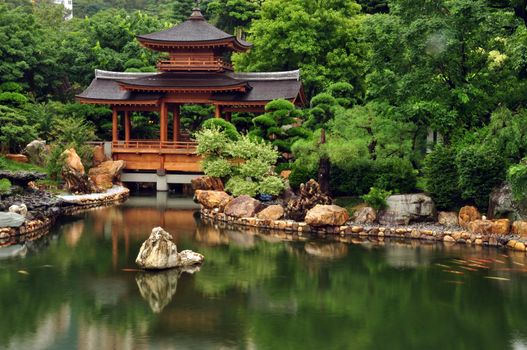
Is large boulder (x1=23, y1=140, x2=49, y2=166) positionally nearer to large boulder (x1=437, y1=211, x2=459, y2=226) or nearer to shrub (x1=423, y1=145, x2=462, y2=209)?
shrub (x1=423, y1=145, x2=462, y2=209)

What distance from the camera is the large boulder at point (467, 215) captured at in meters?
22.2

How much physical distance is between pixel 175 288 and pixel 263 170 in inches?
475

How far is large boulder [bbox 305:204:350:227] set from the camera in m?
22.9

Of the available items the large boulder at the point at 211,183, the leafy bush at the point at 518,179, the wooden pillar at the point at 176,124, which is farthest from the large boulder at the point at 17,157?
the leafy bush at the point at 518,179

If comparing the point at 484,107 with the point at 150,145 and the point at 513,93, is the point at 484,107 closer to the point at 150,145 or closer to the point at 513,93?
the point at 513,93

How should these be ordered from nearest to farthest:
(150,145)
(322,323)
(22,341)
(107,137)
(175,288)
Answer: (22,341)
(322,323)
(175,288)
(150,145)
(107,137)

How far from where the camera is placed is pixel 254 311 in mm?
13773

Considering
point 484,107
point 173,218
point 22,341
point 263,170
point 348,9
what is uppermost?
point 348,9

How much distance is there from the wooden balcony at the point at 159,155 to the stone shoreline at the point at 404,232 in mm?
9562

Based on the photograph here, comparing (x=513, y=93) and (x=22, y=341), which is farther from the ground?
(x=513, y=93)

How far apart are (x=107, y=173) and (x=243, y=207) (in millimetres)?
10723

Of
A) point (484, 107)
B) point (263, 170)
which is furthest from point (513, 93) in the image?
point (263, 170)

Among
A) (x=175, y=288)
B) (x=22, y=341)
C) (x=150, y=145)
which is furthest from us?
(x=150, y=145)

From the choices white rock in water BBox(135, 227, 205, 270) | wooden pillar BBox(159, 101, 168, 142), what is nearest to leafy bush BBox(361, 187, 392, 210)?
white rock in water BBox(135, 227, 205, 270)
